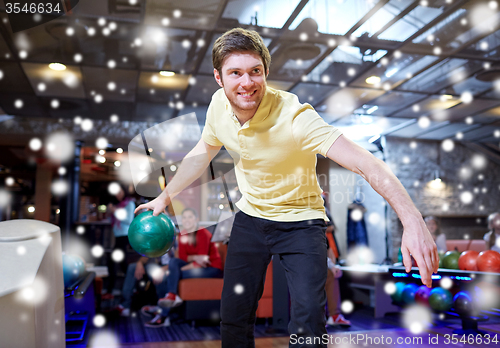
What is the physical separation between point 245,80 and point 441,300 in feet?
9.83

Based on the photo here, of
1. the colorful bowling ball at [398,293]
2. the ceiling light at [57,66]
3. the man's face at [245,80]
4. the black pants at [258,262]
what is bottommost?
the colorful bowling ball at [398,293]

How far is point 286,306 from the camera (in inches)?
127

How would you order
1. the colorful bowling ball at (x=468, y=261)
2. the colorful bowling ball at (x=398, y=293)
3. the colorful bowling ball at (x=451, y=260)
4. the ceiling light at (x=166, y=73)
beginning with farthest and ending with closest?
the ceiling light at (x=166, y=73) → the colorful bowling ball at (x=398, y=293) → the colorful bowling ball at (x=451, y=260) → the colorful bowling ball at (x=468, y=261)

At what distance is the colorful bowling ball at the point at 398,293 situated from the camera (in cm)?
395

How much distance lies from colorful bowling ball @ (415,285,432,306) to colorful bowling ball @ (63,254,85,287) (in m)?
2.96

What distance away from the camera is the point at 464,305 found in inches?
127

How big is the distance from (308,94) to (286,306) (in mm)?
3327

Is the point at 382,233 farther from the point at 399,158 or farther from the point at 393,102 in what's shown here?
the point at 393,102

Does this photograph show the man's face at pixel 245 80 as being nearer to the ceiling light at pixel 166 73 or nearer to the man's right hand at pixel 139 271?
the man's right hand at pixel 139 271

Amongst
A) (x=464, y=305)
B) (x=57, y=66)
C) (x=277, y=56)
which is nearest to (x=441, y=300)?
(x=464, y=305)

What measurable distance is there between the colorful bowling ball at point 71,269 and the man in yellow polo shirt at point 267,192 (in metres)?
1.75

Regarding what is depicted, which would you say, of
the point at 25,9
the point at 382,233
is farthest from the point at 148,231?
the point at 382,233

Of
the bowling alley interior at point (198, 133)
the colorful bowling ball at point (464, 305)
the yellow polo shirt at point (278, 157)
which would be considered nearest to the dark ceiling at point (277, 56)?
the bowling alley interior at point (198, 133)

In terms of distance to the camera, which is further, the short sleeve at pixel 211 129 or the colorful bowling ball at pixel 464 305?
the colorful bowling ball at pixel 464 305
